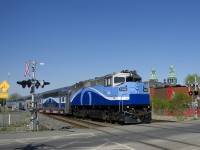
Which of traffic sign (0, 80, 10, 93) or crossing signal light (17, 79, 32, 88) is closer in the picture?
crossing signal light (17, 79, 32, 88)

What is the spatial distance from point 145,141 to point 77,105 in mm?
23304

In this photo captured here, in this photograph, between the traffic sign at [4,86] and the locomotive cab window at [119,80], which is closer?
the traffic sign at [4,86]

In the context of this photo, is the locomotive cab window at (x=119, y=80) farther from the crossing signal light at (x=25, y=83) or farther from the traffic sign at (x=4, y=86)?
the traffic sign at (x=4, y=86)

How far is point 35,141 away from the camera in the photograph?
17.1 m

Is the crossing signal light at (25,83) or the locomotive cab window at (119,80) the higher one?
the locomotive cab window at (119,80)

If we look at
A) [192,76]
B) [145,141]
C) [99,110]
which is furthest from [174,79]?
→ [145,141]

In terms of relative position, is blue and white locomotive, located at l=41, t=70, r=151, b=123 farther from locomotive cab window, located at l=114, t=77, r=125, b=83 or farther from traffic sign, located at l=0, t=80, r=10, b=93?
traffic sign, located at l=0, t=80, r=10, b=93

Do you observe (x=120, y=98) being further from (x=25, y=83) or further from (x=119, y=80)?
(x=25, y=83)

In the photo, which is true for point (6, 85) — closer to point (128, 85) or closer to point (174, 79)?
point (128, 85)

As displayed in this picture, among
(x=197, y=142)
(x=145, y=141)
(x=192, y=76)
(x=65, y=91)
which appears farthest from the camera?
(x=192, y=76)

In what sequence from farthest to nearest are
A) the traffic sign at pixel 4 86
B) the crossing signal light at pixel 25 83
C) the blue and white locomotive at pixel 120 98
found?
the blue and white locomotive at pixel 120 98, the traffic sign at pixel 4 86, the crossing signal light at pixel 25 83

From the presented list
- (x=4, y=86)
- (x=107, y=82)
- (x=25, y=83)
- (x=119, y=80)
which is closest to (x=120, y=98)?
(x=119, y=80)

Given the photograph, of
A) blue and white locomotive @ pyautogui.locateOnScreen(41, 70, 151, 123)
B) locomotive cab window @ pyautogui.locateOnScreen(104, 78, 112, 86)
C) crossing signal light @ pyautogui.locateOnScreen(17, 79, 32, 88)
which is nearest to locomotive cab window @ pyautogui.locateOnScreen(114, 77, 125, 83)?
blue and white locomotive @ pyautogui.locateOnScreen(41, 70, 151, 123)

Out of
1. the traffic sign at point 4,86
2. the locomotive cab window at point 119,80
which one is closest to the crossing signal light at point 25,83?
the traffic sign at point 4,86
